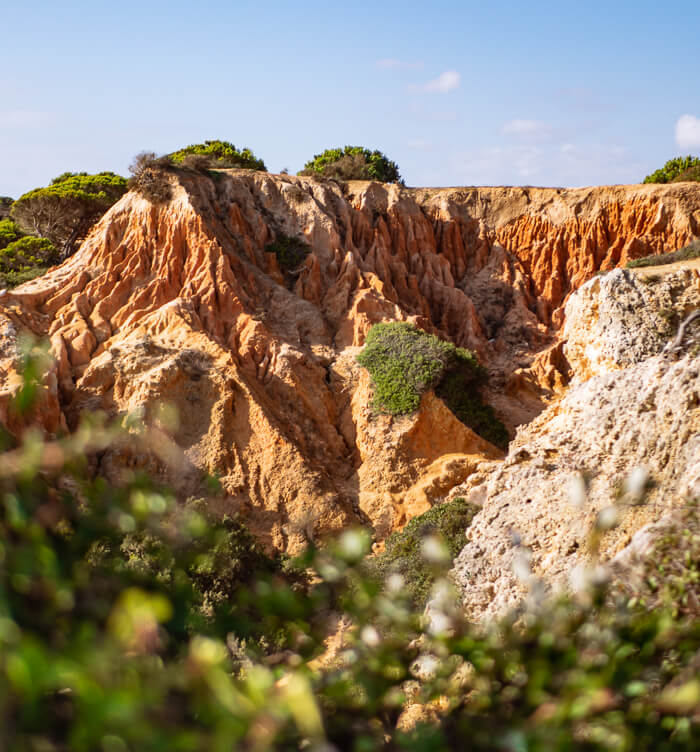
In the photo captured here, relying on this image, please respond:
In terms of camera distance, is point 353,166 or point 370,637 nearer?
point 370,637

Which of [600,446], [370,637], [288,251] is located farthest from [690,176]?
[370,637]

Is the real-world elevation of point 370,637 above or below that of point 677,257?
below

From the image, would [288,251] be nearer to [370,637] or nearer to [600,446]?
[600,446]

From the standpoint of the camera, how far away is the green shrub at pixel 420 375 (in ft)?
71.2

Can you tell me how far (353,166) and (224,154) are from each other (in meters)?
7.42

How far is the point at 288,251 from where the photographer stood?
90.9ft

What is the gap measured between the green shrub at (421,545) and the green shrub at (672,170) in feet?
101

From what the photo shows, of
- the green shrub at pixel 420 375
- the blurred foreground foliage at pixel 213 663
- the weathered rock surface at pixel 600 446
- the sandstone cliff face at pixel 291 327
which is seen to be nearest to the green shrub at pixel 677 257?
the weathered rock surface at pixel 600 446

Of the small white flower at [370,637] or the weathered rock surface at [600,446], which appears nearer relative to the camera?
the small white flower at [370,637]

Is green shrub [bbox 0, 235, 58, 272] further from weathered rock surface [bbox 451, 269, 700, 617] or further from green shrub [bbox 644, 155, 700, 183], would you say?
A: green shrub [bbox 644, 155, 700, 183]

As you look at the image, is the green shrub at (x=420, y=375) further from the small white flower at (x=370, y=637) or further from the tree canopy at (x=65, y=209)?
the small white flower at (x=370, y=637)

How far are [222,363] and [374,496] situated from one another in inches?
248

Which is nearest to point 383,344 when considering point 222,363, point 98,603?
point 222,363

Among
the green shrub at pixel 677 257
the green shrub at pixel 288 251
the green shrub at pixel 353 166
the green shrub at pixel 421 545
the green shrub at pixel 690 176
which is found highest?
the green shrub at pixel 353 166
